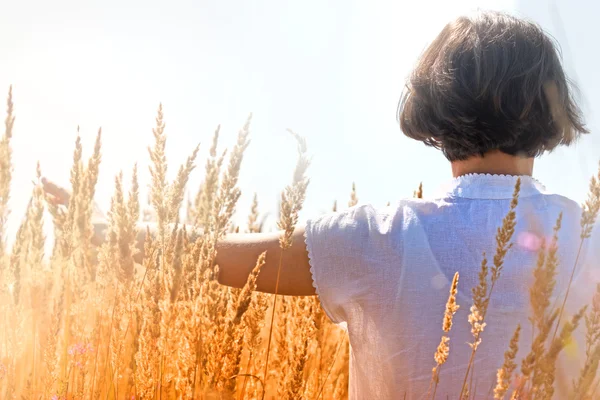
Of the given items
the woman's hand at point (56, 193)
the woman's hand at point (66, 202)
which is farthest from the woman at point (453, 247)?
the woman's hand at point (56, 193)

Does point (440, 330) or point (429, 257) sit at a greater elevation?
point (429, 257)

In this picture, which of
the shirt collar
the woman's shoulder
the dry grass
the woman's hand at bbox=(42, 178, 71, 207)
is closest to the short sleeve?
the woman's shoulder

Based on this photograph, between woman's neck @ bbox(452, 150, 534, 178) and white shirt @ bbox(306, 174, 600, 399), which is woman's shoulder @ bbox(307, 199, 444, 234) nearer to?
white shirt @ bbox(306, 174, 600, 399)

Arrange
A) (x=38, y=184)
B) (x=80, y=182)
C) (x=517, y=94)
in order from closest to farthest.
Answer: (x=517, y=94) → (x=80, y=182) → (x=38, y=184)

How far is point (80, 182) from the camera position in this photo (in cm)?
190

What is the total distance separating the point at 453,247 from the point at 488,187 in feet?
0.77

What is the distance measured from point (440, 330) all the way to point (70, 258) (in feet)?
4.27

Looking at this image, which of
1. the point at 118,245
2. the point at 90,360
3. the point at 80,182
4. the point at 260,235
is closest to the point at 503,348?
the point at 260,235

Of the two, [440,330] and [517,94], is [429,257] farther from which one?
[517,94]

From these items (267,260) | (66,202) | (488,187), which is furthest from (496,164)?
(66,202)

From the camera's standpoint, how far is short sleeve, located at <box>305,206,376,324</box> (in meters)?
1.46

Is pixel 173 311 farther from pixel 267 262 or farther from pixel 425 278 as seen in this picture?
pixel 425 278

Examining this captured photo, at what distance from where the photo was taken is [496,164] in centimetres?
168

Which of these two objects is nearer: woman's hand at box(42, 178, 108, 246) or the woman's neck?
the woman's neck
